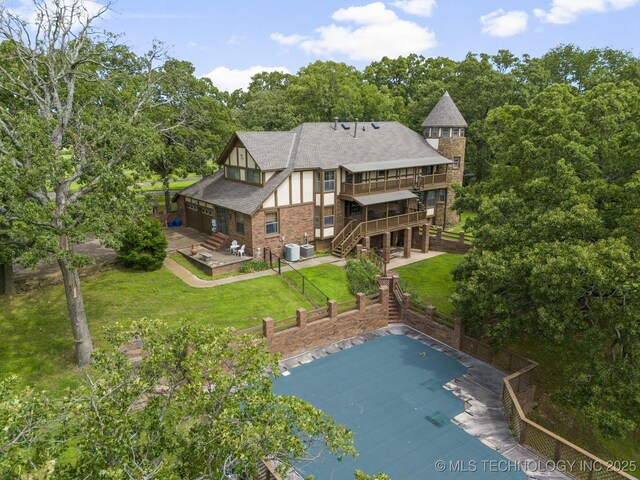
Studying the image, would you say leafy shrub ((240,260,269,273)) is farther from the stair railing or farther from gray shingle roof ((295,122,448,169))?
gray shingle roof ((295,122,448,169))

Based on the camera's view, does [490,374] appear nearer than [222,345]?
No

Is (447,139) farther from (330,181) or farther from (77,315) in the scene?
(77,315)

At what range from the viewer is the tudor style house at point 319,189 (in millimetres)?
25641

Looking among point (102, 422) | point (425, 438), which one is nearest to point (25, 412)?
point (102, 422)

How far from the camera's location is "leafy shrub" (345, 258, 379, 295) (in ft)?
76.6

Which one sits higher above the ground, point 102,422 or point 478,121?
point 478,121

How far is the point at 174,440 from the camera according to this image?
7.16 meters

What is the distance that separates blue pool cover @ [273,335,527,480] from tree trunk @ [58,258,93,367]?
699 centimetres

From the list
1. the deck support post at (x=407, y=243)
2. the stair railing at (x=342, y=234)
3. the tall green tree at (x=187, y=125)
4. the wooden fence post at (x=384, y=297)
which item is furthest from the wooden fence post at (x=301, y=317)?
the tall green tree at (x=187, y=125)

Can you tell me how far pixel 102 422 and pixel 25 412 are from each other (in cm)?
109

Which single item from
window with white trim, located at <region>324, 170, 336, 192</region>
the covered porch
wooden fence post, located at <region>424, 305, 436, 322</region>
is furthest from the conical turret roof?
wooden fence post, located at <region>424, 305, 436, 322</region>

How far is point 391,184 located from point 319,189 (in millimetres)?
5566

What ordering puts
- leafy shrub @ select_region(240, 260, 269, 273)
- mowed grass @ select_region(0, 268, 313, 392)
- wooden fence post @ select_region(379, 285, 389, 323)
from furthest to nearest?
leafy shrub @ select_region(240, 260, 269, 273)
wooden fence post @ select_region(379, 285, 389, 323)
mowed grass @ select_region(0, 268, 313, 392)

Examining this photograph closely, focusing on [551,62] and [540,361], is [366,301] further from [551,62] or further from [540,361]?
[551,62]
